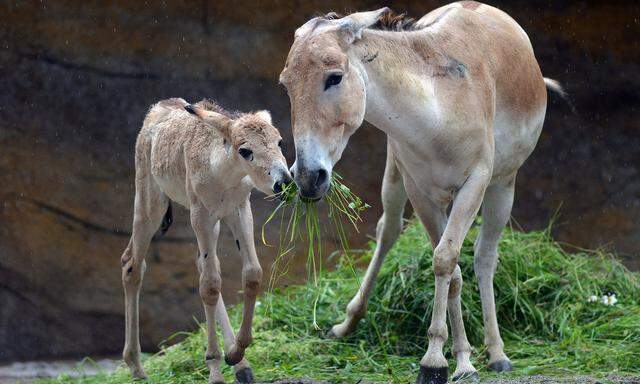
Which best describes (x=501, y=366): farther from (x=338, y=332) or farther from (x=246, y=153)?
(x=246, y=153)

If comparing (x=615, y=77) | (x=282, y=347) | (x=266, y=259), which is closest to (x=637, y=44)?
(x=615, y=77)

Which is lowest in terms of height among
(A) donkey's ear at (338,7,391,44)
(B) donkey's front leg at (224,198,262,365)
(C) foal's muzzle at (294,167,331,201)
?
(B) donkey's front leg at (224,198,262,365)

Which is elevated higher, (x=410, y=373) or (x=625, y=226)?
(x=625, y=226)

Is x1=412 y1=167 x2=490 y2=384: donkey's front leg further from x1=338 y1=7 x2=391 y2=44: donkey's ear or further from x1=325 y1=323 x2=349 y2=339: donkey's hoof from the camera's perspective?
x1=325 y1=323 x2=349 y2=339: donkey's hoof

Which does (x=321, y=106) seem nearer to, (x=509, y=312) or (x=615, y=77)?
(x=509, y=312)

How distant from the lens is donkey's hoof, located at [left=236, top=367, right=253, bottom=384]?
5875mm

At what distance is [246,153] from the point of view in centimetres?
516

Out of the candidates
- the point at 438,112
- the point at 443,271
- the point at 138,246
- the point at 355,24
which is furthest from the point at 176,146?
the point at 443,271

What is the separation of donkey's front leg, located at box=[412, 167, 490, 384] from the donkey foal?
918 millimetres

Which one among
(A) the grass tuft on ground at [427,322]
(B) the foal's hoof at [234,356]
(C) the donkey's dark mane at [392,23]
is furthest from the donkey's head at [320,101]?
(A) the grass tuft on ground at [427,322]

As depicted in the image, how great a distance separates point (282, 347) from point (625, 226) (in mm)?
4523

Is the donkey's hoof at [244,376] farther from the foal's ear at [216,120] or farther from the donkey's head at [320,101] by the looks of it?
the donkey's head at [320,101]

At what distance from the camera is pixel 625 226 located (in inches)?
388

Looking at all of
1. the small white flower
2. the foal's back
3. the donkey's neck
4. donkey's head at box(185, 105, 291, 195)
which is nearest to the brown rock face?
the small white flower
